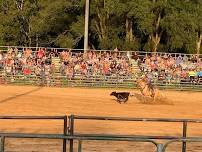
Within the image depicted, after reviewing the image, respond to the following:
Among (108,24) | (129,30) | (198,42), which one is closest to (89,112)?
(198,42)

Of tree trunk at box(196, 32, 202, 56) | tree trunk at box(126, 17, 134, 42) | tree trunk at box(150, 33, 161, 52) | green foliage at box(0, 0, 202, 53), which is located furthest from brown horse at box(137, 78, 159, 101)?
tree trunk at box(126, 17, 134, 42)

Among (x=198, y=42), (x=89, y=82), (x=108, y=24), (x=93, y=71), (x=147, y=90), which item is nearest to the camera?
(x=147, y=90)

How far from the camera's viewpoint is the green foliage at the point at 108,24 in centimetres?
3919

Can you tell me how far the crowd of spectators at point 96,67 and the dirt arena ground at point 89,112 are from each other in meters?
1.33

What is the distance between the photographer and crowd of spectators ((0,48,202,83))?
3088 centimetres

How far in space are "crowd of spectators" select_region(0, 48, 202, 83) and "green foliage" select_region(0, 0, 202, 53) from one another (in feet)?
26.4

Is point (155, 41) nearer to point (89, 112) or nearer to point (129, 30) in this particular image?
point (129, 30)

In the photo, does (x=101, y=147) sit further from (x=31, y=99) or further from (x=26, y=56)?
(x=26, y=56)

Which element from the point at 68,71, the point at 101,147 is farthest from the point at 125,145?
the point at 68,71

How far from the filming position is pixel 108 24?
1667 inches

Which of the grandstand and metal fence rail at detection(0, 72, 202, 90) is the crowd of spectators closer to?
the grandstand

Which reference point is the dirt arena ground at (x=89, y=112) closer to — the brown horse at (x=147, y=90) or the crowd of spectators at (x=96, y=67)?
the brown horse at (x=147, y=90)

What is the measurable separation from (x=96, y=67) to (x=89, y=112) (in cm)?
1115

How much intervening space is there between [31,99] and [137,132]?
9339mm
